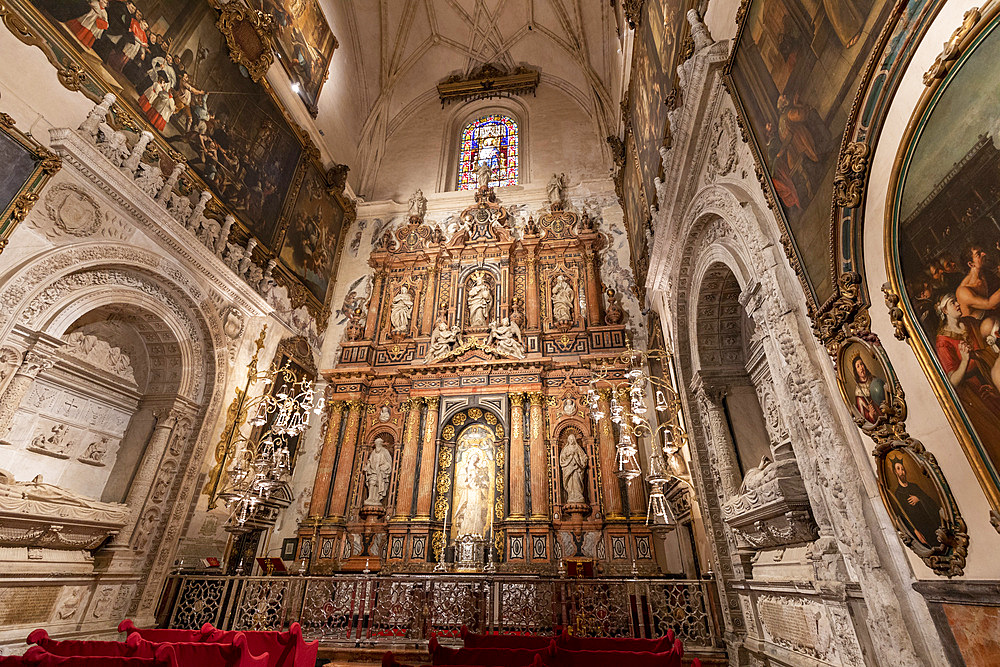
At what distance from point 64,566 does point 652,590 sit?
8.87 metres

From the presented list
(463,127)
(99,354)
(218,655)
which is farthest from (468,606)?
(463,127)

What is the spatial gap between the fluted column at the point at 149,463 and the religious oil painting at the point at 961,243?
10573mm

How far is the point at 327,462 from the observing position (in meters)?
11.4

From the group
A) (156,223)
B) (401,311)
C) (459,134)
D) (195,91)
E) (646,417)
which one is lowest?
(646,417)

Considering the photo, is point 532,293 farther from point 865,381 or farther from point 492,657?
point 865,381

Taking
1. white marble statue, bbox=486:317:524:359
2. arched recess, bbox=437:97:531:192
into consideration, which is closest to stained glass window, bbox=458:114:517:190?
arched recess, bbox=437:97:531:192

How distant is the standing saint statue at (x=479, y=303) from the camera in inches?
520

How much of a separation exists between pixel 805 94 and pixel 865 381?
7.20 feet

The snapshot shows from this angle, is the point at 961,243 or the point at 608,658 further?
the point at 608,658

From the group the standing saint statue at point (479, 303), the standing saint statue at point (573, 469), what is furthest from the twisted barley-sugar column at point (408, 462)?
the standing saint statue at point (573, 469)

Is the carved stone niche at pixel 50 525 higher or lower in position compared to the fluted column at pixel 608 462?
lower

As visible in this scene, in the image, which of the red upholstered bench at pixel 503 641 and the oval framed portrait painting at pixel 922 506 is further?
the red upholstered bench at pixel 503 641

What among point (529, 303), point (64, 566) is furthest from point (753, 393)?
point (64, 566)

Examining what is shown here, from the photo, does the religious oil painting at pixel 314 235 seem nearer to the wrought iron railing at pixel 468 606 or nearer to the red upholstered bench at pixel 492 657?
the wrought iron railing at pixel 468 606
